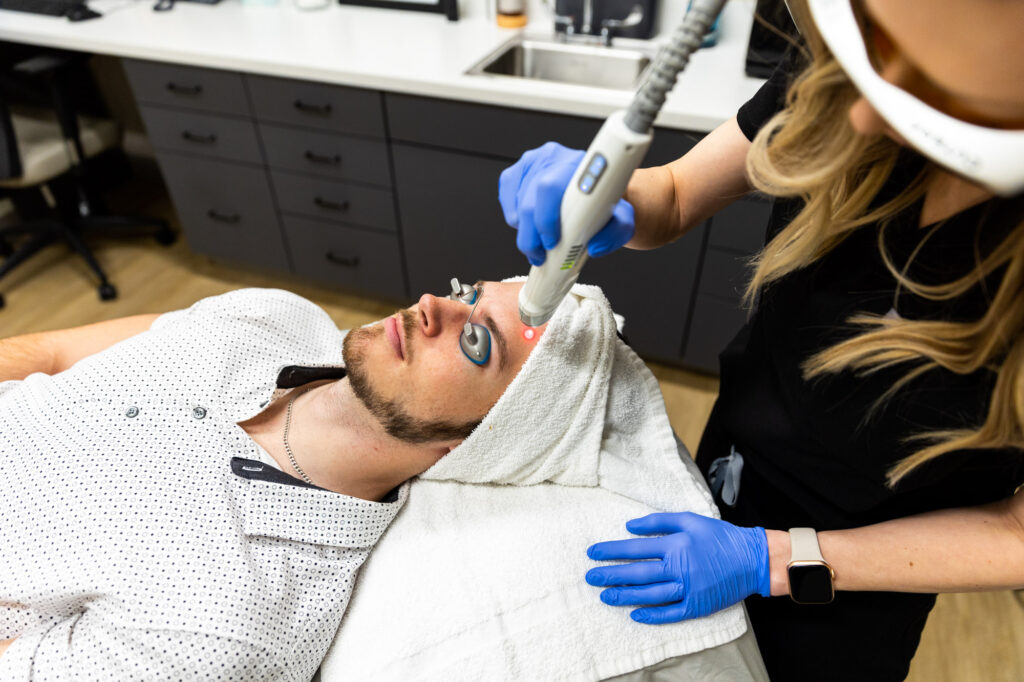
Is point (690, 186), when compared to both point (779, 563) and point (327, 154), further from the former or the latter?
point (327, 154)

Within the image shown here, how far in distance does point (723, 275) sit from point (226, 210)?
1956 mm

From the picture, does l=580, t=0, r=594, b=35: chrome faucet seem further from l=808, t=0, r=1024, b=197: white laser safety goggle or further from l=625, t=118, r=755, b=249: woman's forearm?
l=808, t=0, r=1024, b=197: white laser safety goggle

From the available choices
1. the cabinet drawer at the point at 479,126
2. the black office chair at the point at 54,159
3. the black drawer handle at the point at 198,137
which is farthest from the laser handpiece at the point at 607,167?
the black office chair at the point at 54,159

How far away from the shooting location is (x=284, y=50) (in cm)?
211

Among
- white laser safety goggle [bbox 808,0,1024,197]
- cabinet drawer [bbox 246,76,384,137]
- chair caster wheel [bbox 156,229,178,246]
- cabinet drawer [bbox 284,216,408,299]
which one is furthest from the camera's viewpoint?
chair caster wheel [bbox 156,229,178,246]

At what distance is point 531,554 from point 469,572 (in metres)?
0.11

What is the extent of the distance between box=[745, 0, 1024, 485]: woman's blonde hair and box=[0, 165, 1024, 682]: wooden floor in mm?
1342

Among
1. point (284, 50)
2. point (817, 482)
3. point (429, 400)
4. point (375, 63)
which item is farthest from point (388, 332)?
point (284, 50)

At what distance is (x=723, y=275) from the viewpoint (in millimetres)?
1978

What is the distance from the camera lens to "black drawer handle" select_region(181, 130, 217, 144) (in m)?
2.35

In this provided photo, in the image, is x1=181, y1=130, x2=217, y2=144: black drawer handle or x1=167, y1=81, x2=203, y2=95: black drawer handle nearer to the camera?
x1=167, y1=81, x2=203, y2=95: black drawer handle

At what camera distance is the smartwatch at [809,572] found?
2.73ft

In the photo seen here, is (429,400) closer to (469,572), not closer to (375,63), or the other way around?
(469,572)

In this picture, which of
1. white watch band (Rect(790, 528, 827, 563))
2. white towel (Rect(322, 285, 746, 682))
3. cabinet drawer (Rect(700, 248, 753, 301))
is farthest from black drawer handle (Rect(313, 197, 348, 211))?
white watch band (Rect(790, 528, 827, 563))
